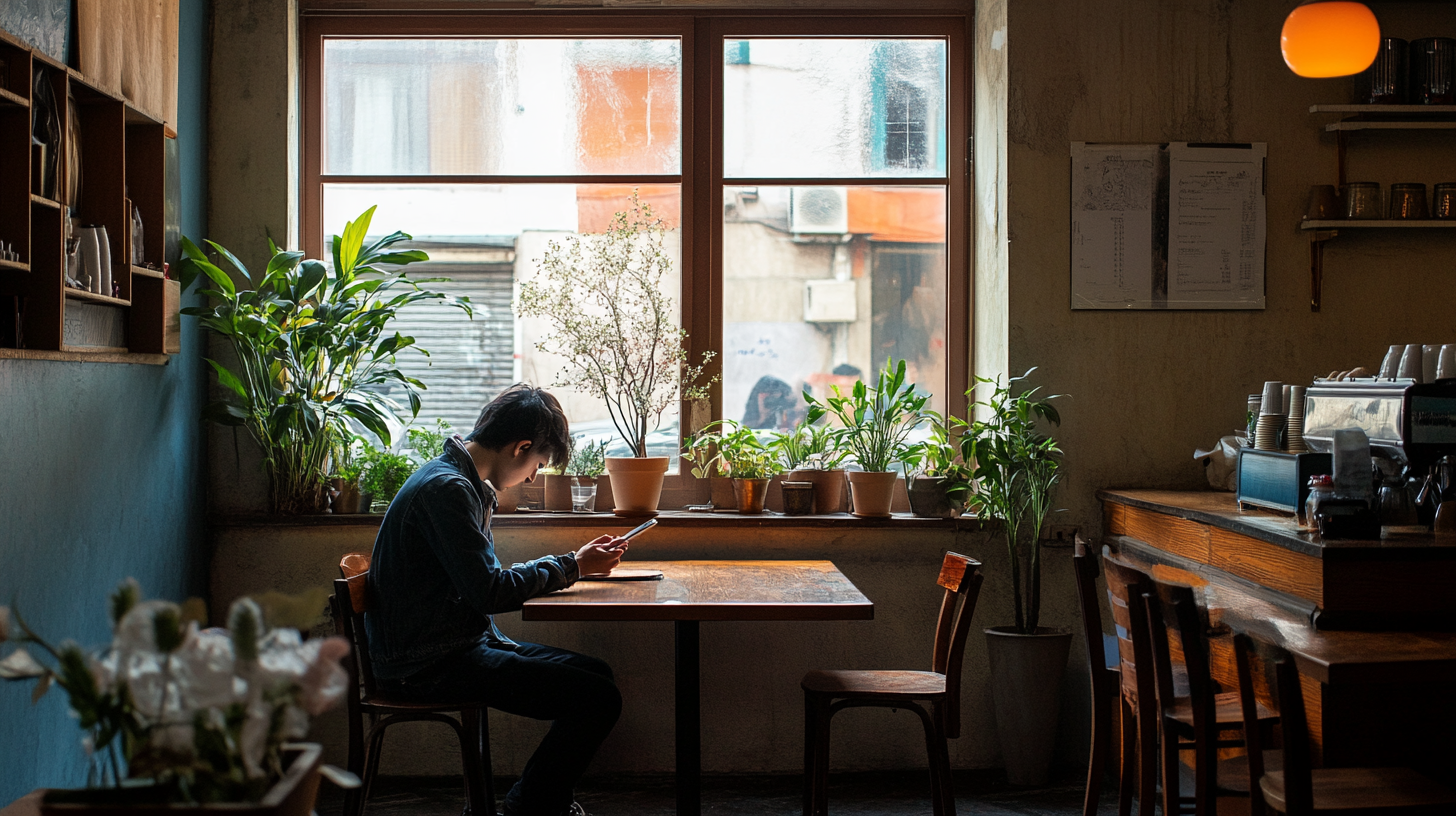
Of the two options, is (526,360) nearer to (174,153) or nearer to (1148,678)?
(174,153)

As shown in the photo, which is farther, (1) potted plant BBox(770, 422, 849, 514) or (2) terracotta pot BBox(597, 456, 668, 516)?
(1) potted plant BBox(770, 422, 849, 514)

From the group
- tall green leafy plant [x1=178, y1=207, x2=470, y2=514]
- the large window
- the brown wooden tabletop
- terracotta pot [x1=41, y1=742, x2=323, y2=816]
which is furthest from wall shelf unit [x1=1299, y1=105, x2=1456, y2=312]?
terracotta pot [x1=41, y1=742, x2=323, y2=816]

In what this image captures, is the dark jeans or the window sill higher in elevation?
the window sill

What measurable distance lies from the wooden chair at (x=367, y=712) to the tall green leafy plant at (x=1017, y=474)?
1.90 meters

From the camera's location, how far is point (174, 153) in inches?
144

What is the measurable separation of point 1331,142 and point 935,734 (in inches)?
107

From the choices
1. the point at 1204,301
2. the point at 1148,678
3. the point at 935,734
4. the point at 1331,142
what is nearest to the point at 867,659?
the point at 935,734

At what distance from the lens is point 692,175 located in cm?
432

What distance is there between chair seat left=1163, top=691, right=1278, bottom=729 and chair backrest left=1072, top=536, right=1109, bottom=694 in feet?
1.03

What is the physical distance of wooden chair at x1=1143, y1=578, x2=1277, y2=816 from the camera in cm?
228

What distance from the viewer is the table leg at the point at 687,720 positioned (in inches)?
115

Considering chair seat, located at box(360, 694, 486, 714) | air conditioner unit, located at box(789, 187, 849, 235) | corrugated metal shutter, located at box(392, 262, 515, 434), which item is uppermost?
air conditioner unit, located at box(789, 187, 849, 235)

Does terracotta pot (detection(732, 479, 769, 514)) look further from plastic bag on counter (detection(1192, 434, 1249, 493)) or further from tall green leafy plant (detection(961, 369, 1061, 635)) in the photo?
plastic bag on counter (detection(1192, 434, 1249, 493))

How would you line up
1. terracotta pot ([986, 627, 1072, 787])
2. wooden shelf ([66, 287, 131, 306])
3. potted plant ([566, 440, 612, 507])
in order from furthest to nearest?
potted plant ([566, 440, 612, 507])
terracotta pot ([986, 627, 1072, 787])
wooden shelf ([66, 287, 131, 306])
